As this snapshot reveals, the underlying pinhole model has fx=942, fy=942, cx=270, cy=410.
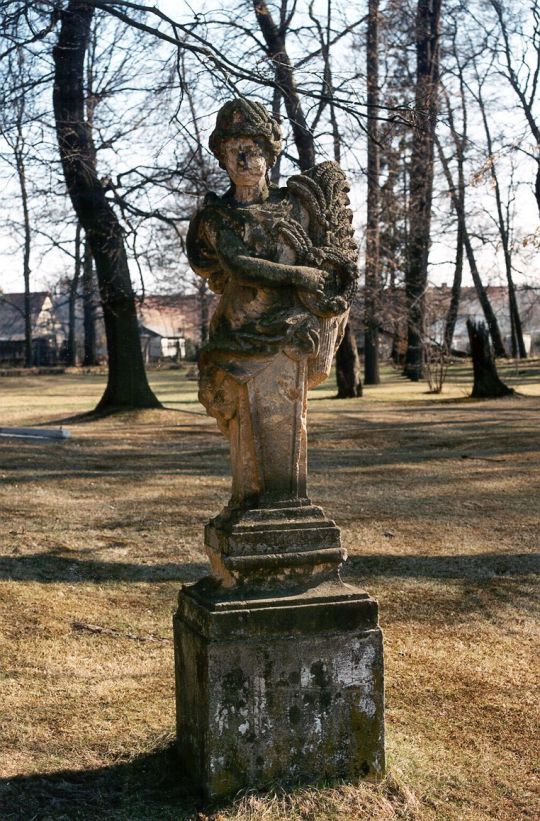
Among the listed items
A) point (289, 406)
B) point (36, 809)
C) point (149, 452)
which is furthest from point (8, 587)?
point (149, 452)

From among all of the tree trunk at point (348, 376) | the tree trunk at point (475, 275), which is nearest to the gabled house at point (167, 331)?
the tree trunk at point (475, 275)

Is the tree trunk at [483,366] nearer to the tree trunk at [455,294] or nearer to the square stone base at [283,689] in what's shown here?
the tree trunk at [455,294]

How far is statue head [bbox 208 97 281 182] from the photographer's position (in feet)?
13.3

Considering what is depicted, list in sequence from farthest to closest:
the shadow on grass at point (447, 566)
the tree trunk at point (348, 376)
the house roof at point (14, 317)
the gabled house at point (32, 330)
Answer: the house roof at point (14, 317)
the gabled house at point (32, 330)
the tree trunk at point (348, 376)
the shadow on grass at point (447, 566)

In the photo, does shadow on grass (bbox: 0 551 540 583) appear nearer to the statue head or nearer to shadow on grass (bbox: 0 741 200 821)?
shadow on grass (bbox: 0 741 200 821)

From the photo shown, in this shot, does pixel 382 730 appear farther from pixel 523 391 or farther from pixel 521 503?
pixel 523 391

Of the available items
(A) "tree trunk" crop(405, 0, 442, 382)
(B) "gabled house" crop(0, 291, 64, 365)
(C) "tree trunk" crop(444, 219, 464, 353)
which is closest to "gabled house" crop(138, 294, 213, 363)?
(B) "gabled house" crop(0, 291, 64, 365)

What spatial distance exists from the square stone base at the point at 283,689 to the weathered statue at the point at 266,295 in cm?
48

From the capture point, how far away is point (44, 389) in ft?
108

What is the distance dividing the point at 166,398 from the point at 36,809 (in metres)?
23.0

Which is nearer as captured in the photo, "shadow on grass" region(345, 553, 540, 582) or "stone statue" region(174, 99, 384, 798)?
→ "stone statue" region(174, 99, 384, 798)

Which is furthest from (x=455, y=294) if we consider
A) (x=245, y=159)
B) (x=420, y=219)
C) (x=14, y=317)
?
(x=14, y=317)

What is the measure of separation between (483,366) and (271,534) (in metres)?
18.9

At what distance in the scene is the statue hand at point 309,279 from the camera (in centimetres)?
398
